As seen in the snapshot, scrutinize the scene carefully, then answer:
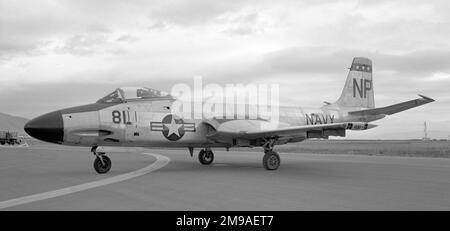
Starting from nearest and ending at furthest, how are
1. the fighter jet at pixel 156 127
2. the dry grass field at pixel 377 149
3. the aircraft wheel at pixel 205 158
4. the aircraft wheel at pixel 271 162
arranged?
the fighter jet at pixel 156 127, the aircraft wheel at pixel 271 162, the aircraft wheel at pixel 205 158, the dry grass field at pixel 377 149

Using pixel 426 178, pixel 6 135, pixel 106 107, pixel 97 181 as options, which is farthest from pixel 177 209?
pixel 6 135

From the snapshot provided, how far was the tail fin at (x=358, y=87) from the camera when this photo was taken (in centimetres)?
2028

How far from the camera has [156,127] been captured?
14.2 m

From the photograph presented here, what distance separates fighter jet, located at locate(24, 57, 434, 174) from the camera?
41.1 feet

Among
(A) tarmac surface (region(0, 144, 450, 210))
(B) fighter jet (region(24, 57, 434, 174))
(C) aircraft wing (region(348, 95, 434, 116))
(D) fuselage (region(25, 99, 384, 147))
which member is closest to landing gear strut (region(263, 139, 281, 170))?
(B) fighter jet (region(24, 57, 434, 174))

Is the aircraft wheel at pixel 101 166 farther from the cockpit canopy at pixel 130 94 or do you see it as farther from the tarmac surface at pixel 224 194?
the cockpit canopy at pixel 130 94

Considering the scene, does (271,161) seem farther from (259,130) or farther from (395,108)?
(395,108)

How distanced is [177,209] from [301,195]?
115 inches

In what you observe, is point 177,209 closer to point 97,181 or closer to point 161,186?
point 161,186

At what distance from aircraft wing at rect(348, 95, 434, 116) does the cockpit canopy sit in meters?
9.73

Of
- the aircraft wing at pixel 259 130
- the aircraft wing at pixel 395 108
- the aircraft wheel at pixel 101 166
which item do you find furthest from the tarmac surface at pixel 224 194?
the aircraft wing at pixel 395 108

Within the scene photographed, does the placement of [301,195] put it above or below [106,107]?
below
